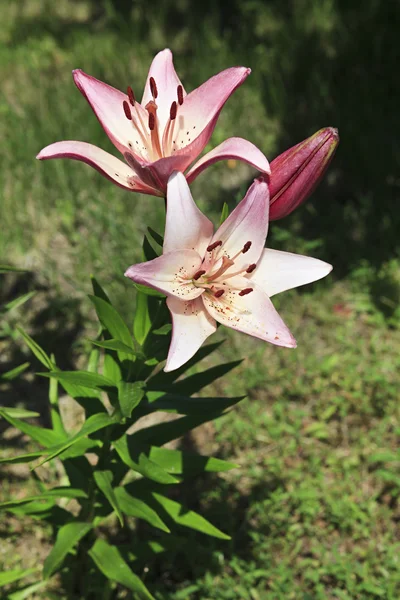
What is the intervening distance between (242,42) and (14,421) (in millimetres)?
3188

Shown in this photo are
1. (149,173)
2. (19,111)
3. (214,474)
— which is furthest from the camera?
(19,111)

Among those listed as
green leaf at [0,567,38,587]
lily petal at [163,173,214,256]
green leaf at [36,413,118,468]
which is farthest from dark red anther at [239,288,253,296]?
green leaf at [0,567,38,587]

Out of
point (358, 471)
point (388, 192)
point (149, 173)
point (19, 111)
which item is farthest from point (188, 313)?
point (19, 111)

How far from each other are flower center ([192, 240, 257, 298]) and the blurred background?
103 centimetres

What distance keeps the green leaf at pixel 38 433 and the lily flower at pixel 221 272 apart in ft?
2.02

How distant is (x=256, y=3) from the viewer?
4.32 m

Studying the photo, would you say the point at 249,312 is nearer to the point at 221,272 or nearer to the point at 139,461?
the point at 221,272

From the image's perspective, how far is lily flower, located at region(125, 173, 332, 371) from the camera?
1162 millimetres

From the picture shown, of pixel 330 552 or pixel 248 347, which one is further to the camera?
pixel 248 347

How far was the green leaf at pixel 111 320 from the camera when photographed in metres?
1.47

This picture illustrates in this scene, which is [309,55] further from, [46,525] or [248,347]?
[46,525]

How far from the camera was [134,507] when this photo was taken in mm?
1623

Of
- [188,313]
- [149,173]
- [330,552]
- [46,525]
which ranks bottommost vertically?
[330,552]

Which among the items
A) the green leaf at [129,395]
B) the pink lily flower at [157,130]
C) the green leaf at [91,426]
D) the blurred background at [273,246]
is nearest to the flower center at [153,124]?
the pink lily flower at [157,130]
